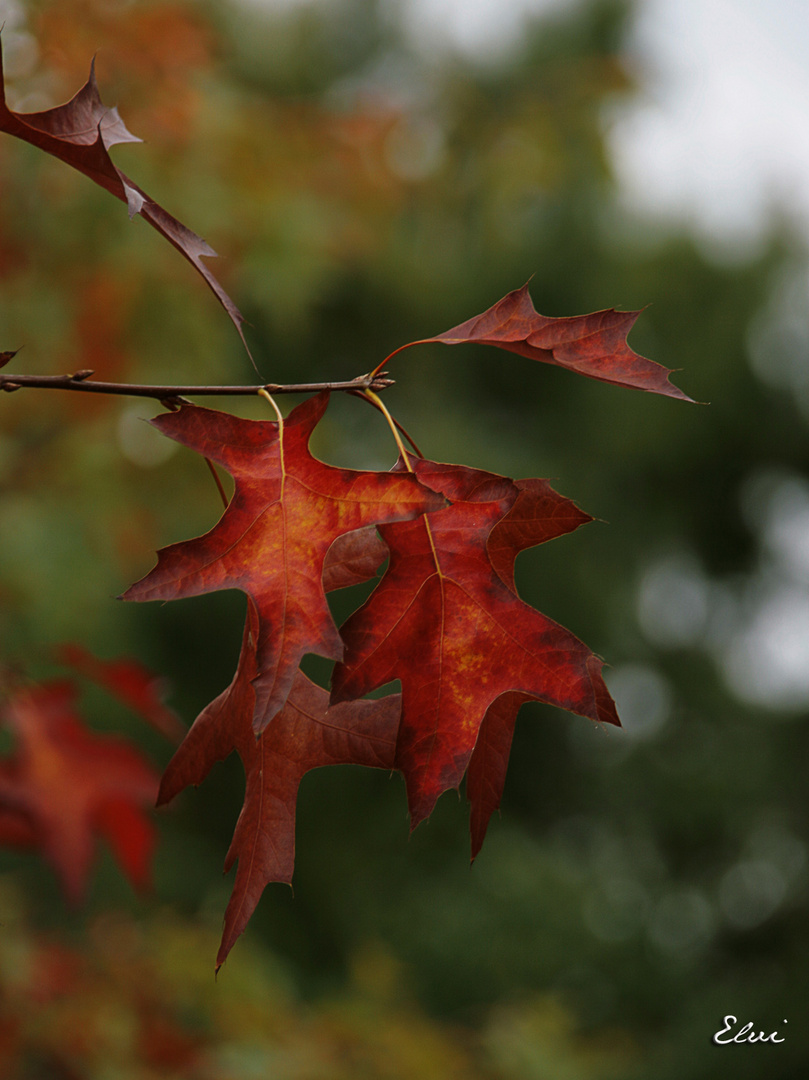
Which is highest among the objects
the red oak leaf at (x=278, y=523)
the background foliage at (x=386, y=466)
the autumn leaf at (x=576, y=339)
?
the autumn leaf at (x=576, y=339)

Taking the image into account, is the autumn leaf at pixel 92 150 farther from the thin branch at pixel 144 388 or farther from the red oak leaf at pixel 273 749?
A: the red oak leaf at pixel 273 749

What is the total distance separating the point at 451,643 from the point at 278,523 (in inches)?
5.2

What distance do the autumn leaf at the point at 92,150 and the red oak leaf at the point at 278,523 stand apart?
67mm

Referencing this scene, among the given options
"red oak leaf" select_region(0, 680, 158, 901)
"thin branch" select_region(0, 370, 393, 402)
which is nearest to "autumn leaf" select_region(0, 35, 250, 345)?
"thin branch" select_region(0, 370, 393, 402)

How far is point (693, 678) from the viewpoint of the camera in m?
6.14

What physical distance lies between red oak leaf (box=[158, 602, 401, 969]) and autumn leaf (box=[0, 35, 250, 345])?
233 mm

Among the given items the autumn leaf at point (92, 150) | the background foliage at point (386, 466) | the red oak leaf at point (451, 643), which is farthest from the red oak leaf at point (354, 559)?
the background foliage at point (386, 466)

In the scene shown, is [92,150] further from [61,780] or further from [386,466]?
[386,466]

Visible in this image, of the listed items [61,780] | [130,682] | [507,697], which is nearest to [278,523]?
[507,697]

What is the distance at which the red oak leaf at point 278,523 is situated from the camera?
539 millimetres

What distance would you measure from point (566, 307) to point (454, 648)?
18.5 ft

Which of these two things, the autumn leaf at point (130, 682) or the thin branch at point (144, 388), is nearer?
the thin branch at point (144, 388)

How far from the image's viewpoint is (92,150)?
1.87 ft

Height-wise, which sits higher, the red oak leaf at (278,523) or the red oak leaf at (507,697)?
the red oak leaf at (278,523)
